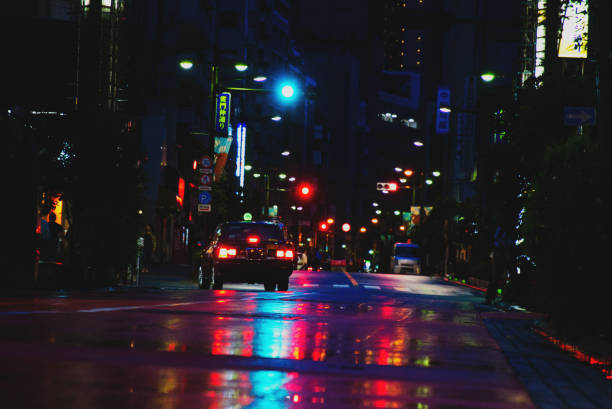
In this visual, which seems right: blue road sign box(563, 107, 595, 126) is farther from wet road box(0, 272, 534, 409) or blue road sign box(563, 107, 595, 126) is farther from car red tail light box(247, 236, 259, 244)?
car red tail light box(247, 236, 259, 244)

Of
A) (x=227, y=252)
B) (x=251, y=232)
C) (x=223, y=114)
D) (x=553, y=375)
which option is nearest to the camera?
(x=553, y=375)

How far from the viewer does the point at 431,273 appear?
78.8m

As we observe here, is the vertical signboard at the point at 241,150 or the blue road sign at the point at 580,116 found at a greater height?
the vertical signboard at the point at 241,150

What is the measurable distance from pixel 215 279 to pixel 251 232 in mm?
1634

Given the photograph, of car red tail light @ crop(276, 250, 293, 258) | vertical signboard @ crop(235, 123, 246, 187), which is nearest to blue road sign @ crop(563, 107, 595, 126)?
car red tail light @ crop(276, 250, 293, 258)

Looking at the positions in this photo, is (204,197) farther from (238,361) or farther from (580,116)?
(238,361)

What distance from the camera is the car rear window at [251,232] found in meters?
30.0

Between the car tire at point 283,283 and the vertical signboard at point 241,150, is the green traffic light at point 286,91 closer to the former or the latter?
the car tire at point 283,283

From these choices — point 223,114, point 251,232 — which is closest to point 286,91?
point 251,232

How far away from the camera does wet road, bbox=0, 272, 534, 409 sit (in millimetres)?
7254

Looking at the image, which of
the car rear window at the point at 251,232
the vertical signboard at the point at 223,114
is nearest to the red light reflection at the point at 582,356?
the car rear window at the point at 251,232

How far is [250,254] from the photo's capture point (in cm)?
2953

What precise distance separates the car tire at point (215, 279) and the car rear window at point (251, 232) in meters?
0.93

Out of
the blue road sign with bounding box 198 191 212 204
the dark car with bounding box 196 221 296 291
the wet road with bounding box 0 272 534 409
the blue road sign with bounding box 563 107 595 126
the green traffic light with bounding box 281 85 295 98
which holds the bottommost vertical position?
the wet road with bounding box 0 272 534 409
